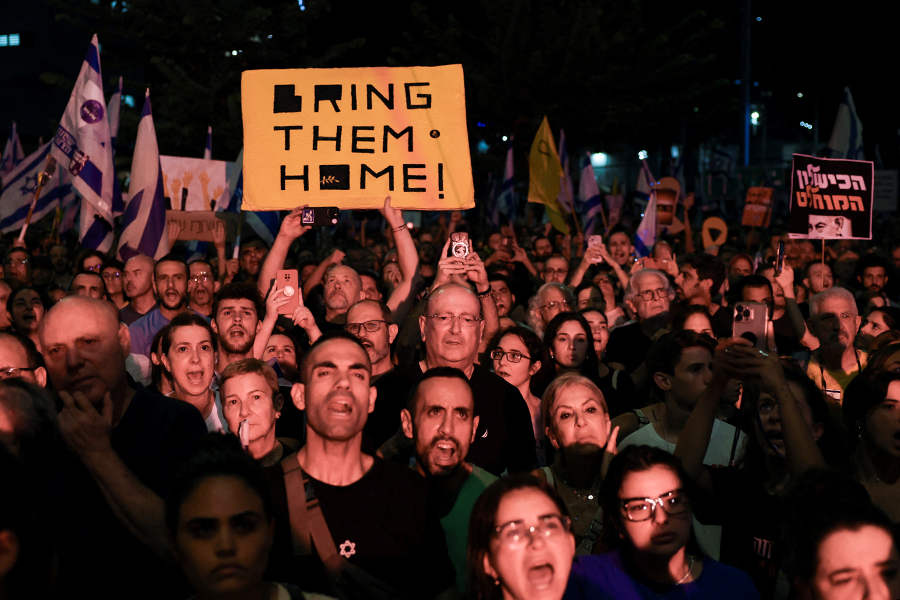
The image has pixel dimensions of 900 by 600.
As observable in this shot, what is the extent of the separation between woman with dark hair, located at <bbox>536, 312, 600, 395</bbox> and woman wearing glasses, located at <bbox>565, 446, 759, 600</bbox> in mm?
2420

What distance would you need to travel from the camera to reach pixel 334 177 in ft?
19.6

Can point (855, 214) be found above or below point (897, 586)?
above

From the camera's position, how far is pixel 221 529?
8.35 ft

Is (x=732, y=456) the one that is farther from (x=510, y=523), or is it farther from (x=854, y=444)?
(x=510, y=523)

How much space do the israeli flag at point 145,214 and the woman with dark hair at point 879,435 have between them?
683 centimetres

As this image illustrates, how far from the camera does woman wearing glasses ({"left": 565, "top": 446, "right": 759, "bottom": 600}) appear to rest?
2936mm

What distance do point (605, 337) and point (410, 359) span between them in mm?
1452

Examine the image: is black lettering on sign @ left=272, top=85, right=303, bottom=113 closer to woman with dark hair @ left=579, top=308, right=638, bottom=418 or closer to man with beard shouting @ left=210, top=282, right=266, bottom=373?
man with beard shouting @ left=210, top=282, right=266, bottom=373

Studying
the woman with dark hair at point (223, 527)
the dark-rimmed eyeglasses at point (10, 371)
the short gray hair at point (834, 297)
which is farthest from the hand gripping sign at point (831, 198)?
the woman with dark hair at point (223, 527)

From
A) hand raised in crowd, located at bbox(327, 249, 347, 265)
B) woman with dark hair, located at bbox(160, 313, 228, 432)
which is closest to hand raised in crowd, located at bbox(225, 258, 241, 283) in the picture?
hand raised in crowd, located at bbox(327, 249, 347, 265)

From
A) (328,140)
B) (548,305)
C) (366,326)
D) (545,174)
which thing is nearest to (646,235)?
(545,174)

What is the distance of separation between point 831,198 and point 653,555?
728 centimetres

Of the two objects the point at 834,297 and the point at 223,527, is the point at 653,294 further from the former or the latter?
the point at 223,527

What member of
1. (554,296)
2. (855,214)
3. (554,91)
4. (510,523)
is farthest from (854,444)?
(554,91)
